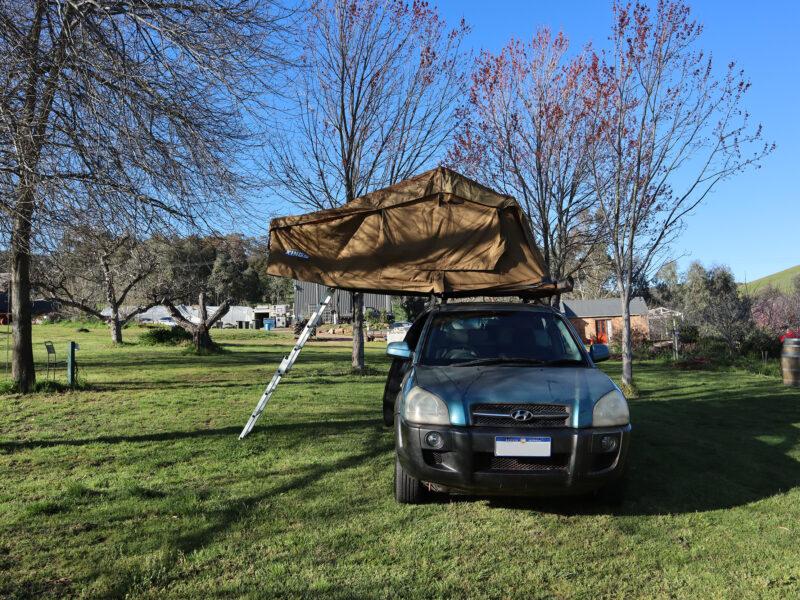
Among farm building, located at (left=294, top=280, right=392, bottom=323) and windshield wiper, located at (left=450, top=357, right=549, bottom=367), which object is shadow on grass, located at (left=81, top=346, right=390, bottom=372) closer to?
windshield wiper, located at (left=450, top=357, right=549, bottom=367)

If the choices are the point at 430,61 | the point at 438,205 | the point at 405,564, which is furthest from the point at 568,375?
the point at 430,61

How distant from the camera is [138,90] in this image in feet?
20.6

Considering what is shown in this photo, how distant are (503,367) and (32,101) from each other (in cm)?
599

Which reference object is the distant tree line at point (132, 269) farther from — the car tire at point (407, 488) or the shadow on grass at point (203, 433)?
the car tire at point (407, 488)

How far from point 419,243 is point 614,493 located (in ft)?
11.7

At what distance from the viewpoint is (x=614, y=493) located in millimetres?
4266

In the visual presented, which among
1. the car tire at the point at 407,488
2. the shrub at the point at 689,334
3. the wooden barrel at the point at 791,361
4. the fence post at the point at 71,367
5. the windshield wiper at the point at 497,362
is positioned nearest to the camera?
the car tire at the point at 407,488

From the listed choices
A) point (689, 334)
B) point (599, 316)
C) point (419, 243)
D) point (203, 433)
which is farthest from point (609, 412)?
point (599, 316)

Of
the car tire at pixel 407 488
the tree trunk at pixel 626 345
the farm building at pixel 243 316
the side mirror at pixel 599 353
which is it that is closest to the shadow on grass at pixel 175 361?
the tree trunk at pixel 626 345

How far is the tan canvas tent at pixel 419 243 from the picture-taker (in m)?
6.44

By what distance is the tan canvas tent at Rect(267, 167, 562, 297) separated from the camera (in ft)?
21.1

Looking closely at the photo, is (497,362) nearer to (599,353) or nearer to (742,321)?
(599,353)

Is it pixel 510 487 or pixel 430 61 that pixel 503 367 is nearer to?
pixel 510 487

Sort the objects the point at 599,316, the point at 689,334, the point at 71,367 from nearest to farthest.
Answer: the point at 71,367 → the point at 689,334 → the point at 599,316
